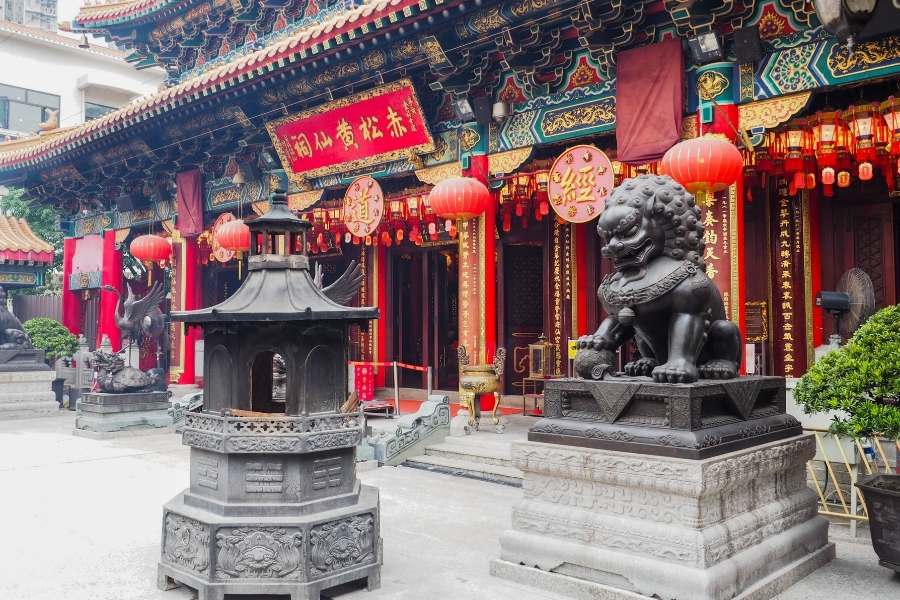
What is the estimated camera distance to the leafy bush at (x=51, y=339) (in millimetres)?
14570

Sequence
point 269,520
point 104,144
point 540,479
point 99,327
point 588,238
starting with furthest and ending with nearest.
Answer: point 99,327 → point 104,144 → point 588,238 → point 540,479 → point 269,520

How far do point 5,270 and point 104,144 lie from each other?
386 centimetres

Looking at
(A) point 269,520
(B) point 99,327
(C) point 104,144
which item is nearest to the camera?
(A) point 269,520

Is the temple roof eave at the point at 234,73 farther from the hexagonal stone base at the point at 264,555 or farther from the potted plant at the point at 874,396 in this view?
the hexagonal stone base at the point at 264,555

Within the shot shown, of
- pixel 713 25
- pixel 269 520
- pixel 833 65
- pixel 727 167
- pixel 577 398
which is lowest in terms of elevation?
pixel 269 520

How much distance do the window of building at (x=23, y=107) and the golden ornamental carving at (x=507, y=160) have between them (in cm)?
2376

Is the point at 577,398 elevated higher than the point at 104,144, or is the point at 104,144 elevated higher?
the point at 104,144

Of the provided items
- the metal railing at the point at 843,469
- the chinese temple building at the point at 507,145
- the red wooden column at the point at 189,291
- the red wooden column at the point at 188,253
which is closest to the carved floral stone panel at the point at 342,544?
the metal railing at the point at 843,469

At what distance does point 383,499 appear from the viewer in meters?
6.07

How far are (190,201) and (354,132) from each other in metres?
4.76

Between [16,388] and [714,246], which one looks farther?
[16,388]

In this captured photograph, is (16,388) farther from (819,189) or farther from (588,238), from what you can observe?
(819,189)

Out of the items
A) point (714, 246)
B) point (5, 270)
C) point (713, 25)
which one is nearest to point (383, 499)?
point (714, 246)

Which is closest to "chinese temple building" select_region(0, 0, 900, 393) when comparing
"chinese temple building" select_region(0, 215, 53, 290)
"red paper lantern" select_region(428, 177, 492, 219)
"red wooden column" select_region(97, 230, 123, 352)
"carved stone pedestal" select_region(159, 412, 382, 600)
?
"red paper lantern" select_region(428, 177, 492, 219)
